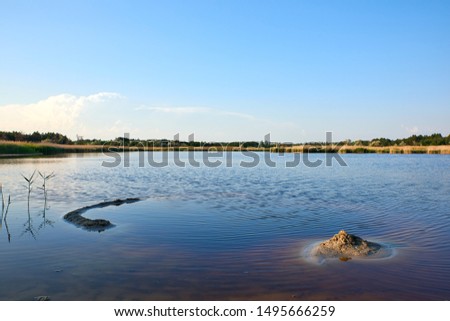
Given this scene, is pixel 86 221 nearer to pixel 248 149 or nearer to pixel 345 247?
pixel 345 247

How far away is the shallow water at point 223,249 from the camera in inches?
216

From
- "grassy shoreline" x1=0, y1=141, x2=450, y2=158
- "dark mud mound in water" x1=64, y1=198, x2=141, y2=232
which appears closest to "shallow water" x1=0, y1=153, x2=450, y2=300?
"dark mud mound in water" x1=64, y1=198, x2=141, y2=232

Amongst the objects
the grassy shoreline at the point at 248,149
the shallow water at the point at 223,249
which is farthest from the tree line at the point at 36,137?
the shallow water at the point at 223,249

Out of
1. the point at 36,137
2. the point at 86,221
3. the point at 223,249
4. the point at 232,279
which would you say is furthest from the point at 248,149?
the point at 232,279

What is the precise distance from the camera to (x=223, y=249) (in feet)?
25.6

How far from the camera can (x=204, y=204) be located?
13922mm

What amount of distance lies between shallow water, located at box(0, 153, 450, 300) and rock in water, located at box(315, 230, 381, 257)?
0.38m

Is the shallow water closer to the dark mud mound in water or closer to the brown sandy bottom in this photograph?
the brown sandy bottom

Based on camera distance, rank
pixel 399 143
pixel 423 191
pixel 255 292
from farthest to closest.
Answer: pixel 399 143
pixel 423 191
pixel 255 292

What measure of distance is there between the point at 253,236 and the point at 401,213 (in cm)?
582

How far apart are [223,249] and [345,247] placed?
8.06ft
